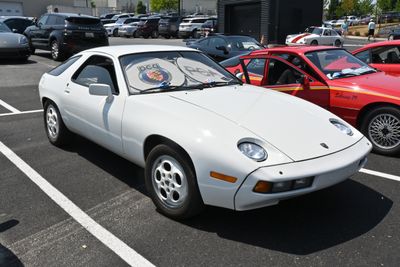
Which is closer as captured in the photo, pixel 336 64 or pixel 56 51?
pixel 336 64

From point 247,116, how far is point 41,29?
13.5 metres

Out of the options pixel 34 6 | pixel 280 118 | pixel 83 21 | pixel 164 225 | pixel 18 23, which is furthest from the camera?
pixel 34 6

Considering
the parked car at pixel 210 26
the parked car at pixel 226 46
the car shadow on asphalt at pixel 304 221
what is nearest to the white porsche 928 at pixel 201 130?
the car shadow on asphalt at pixel 304 221

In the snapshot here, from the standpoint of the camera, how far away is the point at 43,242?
3.19 m

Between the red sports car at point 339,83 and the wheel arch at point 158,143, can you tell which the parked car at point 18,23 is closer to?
the red sports car at point 339,83

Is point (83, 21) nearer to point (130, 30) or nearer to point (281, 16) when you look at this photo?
point (281, 16)

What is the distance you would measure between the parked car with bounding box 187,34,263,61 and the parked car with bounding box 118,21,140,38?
21.6 metres

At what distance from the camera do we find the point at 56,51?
14516 mm

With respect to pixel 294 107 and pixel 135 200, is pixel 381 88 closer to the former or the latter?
pixel 294 107

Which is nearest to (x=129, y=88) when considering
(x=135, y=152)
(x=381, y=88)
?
(x=135, y=152)

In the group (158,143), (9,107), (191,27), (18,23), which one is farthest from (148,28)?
(158,143)

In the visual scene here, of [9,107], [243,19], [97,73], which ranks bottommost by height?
[9,107]

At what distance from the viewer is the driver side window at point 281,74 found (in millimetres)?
6164

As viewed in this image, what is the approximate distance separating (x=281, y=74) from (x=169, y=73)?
104 inches
